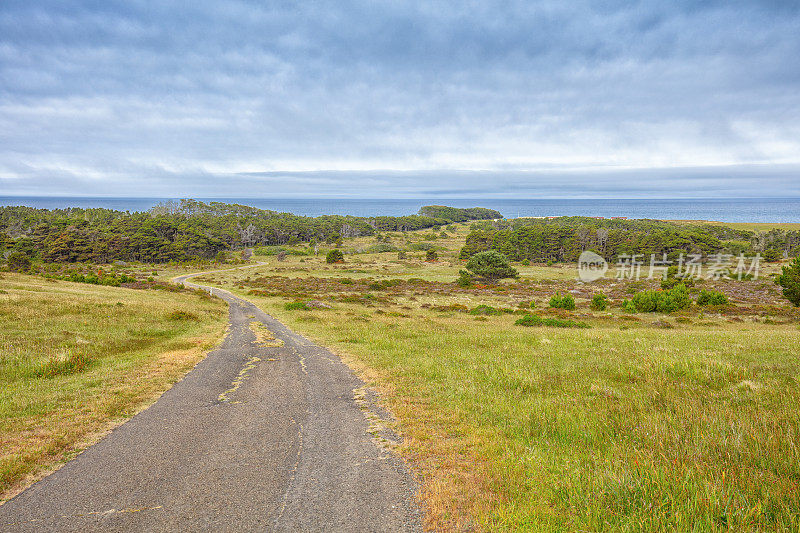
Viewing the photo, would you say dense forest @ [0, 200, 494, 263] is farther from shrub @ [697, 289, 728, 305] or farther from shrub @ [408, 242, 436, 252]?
shrub @ [697, 289, 728, 305]

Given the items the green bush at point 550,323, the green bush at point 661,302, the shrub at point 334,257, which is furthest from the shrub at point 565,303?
the shrub at point 334,257

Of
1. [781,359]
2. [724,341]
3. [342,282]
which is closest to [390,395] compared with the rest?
[781,359]

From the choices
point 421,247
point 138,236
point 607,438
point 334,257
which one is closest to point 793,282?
point 607,438

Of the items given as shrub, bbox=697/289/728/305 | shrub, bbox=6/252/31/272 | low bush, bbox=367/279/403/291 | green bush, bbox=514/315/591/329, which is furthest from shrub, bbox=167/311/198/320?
shrub, bbox=6/252/31/272

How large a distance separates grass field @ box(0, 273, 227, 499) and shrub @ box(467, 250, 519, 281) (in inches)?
2234

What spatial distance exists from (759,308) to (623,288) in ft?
76.6

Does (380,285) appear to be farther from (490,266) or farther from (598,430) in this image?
(598,430)

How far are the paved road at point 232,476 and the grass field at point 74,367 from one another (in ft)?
2.14

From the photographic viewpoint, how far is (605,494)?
4.69m

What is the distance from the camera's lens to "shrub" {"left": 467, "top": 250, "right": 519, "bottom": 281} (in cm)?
7325

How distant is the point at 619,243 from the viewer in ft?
354

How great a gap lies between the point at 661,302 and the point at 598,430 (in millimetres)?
38601

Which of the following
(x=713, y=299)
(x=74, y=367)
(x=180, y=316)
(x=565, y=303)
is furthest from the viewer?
(x=713, y=299)

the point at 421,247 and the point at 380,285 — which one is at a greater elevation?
the point at 421,247
